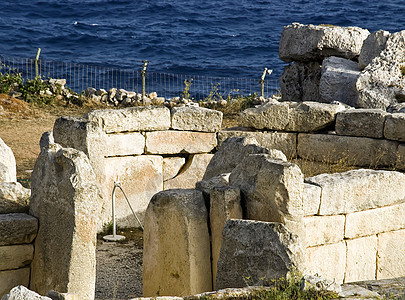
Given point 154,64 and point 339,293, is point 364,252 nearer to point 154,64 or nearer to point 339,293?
point 339,293

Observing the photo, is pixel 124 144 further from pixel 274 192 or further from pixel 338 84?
pixel 338 84

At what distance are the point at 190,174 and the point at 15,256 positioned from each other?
4593 mm

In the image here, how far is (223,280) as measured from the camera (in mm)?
5871

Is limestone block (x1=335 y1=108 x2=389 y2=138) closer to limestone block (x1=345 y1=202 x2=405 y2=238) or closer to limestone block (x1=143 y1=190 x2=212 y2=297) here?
limestone block (x1=345 y1=202 x2=405 y2=238)

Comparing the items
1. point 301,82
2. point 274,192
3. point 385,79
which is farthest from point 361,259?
point 301,82

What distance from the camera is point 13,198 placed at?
6746 mm

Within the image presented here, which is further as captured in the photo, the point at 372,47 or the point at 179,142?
the point at 372,47

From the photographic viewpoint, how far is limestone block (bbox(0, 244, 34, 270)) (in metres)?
6.32

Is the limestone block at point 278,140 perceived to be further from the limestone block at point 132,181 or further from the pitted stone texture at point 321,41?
the pitted stone texture at point 321,41

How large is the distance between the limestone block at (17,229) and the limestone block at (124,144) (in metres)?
3.30

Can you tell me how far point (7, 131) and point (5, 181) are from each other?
8102 millimetres

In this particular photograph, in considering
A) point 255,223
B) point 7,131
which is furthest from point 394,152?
point 7,131

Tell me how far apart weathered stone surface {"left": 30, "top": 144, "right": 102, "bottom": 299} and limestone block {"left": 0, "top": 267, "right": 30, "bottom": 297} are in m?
0.14

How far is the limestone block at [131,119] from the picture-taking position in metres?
9.70
